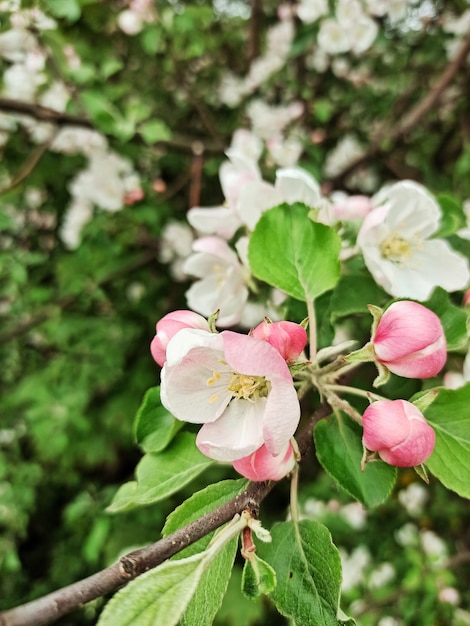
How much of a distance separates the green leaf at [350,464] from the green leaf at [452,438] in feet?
0.20

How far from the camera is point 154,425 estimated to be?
2.56ft

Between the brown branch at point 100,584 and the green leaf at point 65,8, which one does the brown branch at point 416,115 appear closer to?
the green leaf at point 65,8

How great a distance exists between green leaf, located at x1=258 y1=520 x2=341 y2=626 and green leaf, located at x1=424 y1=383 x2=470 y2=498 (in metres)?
0.16

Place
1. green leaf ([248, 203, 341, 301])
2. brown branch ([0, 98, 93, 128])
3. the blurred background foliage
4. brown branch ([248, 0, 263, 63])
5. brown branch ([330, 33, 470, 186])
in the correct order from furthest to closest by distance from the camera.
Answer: brown branch ([248, 0, 263, 63]) < the blurred background foliage < brown branch ([330, 33, 470, 186]) < brown branch ([0, 98, 93, 128]) < green leaf ([248, 203, 341, 301])

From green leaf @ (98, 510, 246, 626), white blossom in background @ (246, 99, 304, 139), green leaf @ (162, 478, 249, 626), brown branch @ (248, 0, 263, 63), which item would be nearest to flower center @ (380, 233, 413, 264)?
green leaf @ (162, 478, 249, 626)

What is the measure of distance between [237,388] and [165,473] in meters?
0.16

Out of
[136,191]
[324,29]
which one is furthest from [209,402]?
[324,29]

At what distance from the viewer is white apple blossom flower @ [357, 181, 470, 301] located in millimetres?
852

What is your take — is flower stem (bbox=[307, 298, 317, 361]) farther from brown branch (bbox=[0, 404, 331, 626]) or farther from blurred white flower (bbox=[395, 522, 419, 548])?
blurred white flower (bbox=[395, 522, 419, 548])

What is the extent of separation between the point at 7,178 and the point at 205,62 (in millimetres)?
1148

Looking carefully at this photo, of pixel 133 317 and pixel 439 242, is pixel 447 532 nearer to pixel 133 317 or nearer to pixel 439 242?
pixel 133 317

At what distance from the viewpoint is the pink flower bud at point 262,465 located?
60 cm

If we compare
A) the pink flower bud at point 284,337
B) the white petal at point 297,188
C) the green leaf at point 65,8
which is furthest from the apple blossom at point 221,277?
the green leaf at point 65,8

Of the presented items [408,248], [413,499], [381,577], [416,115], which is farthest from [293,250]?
[413,499]
